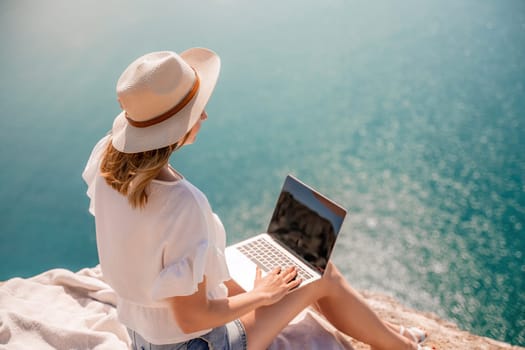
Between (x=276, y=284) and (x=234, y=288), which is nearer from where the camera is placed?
(x=276, y=284)

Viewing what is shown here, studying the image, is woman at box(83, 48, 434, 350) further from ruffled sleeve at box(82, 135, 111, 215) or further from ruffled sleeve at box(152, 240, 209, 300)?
ruffled sleeve at box(82, 135, 111, 215)

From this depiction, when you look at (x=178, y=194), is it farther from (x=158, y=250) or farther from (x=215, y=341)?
(x=215, y=341)

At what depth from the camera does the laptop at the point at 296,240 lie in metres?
1.60

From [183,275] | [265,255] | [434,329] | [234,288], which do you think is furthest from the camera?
[434,329]

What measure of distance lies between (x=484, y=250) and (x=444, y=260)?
239 mm

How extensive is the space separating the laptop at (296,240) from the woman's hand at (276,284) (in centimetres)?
5

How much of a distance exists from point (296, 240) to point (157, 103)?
756 millimetres

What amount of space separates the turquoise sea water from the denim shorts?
1.37 meters

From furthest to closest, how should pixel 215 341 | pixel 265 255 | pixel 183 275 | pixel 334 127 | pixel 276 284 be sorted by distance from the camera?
pixel 334 127
pixel 265 255
pixel 276 284
pixel 215 341
pixel 183 275

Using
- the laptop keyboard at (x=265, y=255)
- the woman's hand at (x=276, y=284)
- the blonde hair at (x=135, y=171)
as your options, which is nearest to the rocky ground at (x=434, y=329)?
the laptop keyboard at (x=265, y=255)

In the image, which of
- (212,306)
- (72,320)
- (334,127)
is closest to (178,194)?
(212,306)

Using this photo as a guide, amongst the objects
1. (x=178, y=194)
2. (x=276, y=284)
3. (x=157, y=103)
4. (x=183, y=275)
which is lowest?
(x=276, y=284)

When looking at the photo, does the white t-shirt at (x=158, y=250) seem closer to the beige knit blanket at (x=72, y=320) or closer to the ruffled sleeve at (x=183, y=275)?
the ruffled sleeve at (x=183, y=275)

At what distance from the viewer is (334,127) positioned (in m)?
3.72
